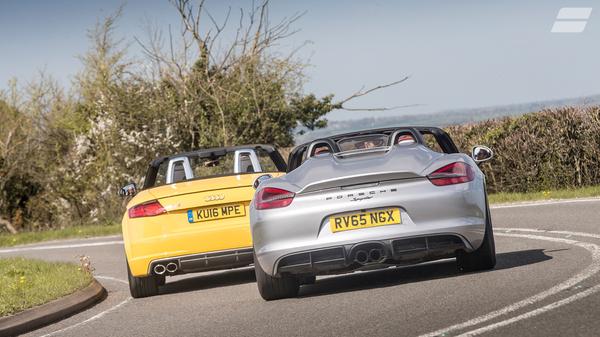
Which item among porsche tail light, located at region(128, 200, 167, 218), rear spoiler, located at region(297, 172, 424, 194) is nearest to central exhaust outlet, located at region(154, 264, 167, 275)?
porsche tail light, located at region(128, 200, 167, 218)

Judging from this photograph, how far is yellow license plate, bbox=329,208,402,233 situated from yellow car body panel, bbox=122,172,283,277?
2404mm

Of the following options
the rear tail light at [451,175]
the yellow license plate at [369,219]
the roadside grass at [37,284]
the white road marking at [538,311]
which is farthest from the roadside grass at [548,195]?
the white road marking at [538,311]

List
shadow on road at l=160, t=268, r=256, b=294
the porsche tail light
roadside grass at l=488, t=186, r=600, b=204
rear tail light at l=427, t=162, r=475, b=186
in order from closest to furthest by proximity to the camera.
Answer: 1. rear tail light at l=427, t=162, r=475, b=186
2. the porsche tail light
3. shadow on road at l=160, t=268, r=256, b=294
4. roadside grass at l=488, t=186, r=600, b=204

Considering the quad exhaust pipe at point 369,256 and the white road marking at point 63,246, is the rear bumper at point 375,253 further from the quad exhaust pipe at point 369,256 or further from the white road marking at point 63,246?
the white road marking at point 63,246

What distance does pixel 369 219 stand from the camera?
8930mm

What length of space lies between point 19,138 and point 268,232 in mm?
31354

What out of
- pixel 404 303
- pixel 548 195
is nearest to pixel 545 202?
pixel 548 195

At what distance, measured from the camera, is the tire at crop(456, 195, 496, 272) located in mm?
9523

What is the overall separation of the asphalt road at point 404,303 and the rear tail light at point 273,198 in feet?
2.78

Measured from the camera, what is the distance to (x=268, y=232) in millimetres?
9258

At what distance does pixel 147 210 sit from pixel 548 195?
11122mm

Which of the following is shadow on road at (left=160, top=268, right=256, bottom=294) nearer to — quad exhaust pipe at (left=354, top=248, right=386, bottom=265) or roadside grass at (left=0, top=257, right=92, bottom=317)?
roadside grass at (left=0, top=257, right=92, bottom=317)

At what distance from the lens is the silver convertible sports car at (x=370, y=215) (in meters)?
8.94

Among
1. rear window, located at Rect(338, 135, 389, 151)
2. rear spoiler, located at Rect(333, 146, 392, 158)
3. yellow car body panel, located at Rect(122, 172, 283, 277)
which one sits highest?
rear window, located at Rect(338, 135, 389, 151)
